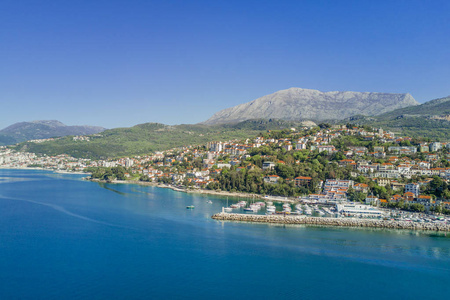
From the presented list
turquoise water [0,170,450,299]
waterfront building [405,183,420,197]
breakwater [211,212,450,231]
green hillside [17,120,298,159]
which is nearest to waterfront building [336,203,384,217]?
breakwater [211,212,450,231]

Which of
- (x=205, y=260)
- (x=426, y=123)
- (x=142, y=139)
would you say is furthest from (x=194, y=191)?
(x=142, y=139)

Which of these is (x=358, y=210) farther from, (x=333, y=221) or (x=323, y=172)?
(x=323, y=172)

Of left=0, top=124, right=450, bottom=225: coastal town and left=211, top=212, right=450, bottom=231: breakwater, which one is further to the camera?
left=0, top=124, right=450, bottom=225: coastal town

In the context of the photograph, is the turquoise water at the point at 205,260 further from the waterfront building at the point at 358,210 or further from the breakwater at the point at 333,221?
the waterfront building at the point at 358,210

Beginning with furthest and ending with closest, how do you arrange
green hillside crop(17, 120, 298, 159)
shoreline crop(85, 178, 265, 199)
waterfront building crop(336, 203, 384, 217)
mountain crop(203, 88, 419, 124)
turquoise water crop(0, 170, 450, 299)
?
mountain crop(203, 88, 419, 124) → green hillside crop(17, 120, 298, 159) → shoreline crop(85, 178, 265, 199) → waterfront building crop(336, 203, 384, 217) → turquoise water crop(0, 170, 450, 299)

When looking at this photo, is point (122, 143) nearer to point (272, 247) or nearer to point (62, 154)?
point (62, 154)

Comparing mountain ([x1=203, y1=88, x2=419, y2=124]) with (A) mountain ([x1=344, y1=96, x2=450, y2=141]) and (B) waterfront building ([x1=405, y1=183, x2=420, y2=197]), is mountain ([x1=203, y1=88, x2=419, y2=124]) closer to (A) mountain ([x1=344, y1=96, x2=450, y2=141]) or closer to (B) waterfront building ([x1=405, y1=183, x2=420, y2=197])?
(A) mountain ([x1=344, y1=96, x2=450, y2=141])
